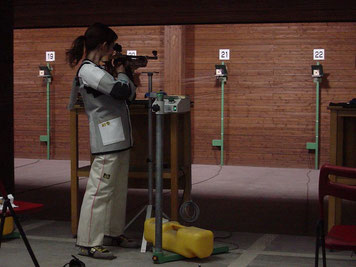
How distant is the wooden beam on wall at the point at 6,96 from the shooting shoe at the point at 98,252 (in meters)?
1.68

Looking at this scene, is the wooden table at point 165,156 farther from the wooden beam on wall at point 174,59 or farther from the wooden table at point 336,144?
the wooden beam on wall at point 174,59

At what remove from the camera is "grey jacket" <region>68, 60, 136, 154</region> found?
4.15 m

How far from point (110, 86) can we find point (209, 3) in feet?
7.39

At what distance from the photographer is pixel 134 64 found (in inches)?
175

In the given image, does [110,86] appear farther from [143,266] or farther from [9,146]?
[9,146]

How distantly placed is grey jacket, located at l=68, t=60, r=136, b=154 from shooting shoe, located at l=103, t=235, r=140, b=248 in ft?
2.52

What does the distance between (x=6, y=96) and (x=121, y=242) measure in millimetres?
2034

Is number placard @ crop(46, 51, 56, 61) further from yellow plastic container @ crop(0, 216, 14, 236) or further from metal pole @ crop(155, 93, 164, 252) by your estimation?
metal pole @ crop(155, 93, 164, 252)

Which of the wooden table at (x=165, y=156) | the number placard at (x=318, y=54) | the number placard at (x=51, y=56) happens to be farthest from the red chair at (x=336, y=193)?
the number placard at (x=51, y=56)

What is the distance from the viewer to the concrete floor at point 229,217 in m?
4.20

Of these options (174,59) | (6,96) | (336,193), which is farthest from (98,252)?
(174,59)

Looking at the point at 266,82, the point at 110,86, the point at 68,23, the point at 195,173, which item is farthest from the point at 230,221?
the point at 266,82

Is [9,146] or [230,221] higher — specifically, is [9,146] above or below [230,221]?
above

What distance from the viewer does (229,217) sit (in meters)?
5.94
